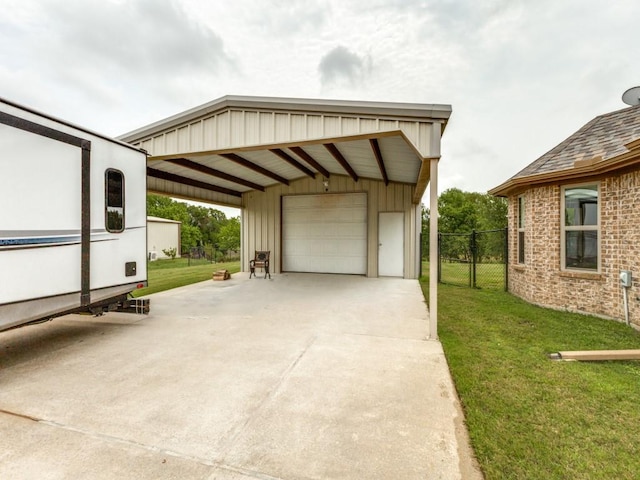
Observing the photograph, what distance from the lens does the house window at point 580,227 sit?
5156 millimetres

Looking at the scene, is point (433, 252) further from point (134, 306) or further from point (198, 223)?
point (198, 223)

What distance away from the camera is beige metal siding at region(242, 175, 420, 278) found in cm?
958

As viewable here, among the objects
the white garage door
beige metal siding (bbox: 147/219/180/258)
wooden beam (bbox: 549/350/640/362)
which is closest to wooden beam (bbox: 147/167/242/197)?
the white garage door

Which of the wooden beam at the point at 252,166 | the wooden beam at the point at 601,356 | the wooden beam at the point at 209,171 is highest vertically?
the wooden beam at the point at 252,166

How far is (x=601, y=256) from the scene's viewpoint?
16.4 feet

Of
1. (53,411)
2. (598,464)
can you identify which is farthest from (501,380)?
(53,411)

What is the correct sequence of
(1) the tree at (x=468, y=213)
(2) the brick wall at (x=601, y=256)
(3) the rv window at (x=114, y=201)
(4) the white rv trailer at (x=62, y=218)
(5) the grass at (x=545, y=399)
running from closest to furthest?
(5) the grass at (x=545, y=399) → (4) the white rv trailer at (x=62, y=218) → (3) the rv window at (x=114, y=201) → (2) the brick wall at (x=601, y=256) → (1) the tree at (x=468, y=213)

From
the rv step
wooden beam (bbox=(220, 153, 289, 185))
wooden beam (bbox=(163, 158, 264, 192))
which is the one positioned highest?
wooden beam (bbox=(220, 153, 289, 185))

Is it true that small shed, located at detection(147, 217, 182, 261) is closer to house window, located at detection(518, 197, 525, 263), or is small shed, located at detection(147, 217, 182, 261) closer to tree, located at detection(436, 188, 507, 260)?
house window, located at detection(518, 197, 525, 263)

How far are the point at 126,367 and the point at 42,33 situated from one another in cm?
1068

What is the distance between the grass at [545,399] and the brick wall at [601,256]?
2.10 feet

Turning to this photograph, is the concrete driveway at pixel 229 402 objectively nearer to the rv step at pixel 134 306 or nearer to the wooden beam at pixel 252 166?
the rv step at pixel 134 306

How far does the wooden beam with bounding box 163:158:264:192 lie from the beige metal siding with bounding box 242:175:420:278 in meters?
0.89

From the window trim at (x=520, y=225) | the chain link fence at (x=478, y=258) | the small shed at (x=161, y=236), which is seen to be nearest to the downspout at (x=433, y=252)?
the window trim at (x=520, y=225)
